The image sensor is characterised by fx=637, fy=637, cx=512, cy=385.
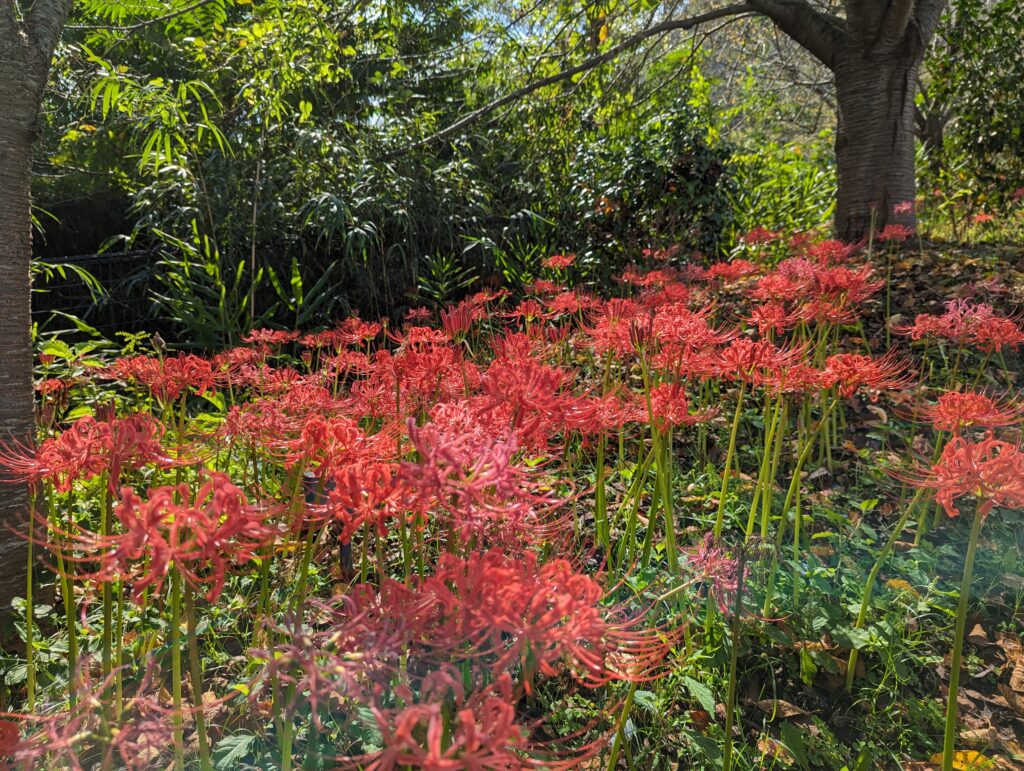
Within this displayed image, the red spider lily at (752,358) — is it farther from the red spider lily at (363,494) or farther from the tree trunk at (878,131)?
the tree trunk at (878,131)

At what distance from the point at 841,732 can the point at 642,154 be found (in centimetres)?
493

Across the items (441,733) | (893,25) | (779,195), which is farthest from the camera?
(779,195)

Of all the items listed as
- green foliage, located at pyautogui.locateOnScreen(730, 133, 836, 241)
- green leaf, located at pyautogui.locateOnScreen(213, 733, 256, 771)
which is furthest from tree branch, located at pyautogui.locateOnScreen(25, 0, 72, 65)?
green foliage, located at pyautogui.locateOnScreen(730, 133, 836, 241)

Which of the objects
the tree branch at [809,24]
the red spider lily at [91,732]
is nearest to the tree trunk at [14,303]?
the red spider lily at [91,732]

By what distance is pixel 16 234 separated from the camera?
1761 millimetres

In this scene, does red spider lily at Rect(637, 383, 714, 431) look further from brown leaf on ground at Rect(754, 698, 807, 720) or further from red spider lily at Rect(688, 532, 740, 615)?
brown leaf on ground at Rect(754, 698, 807, 720)

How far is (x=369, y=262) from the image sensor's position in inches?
214

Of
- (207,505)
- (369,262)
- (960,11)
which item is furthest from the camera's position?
(960,11)

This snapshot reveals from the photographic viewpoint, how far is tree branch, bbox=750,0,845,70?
495 cm

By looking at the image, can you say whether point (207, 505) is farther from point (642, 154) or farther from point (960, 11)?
point (960, 11)

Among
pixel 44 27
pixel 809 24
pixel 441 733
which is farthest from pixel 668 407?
pixel 809 24

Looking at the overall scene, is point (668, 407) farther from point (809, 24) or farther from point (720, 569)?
point (809, 24)

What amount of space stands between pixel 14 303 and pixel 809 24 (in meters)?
5.59

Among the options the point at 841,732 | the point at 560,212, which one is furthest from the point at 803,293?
the point at 560,212
